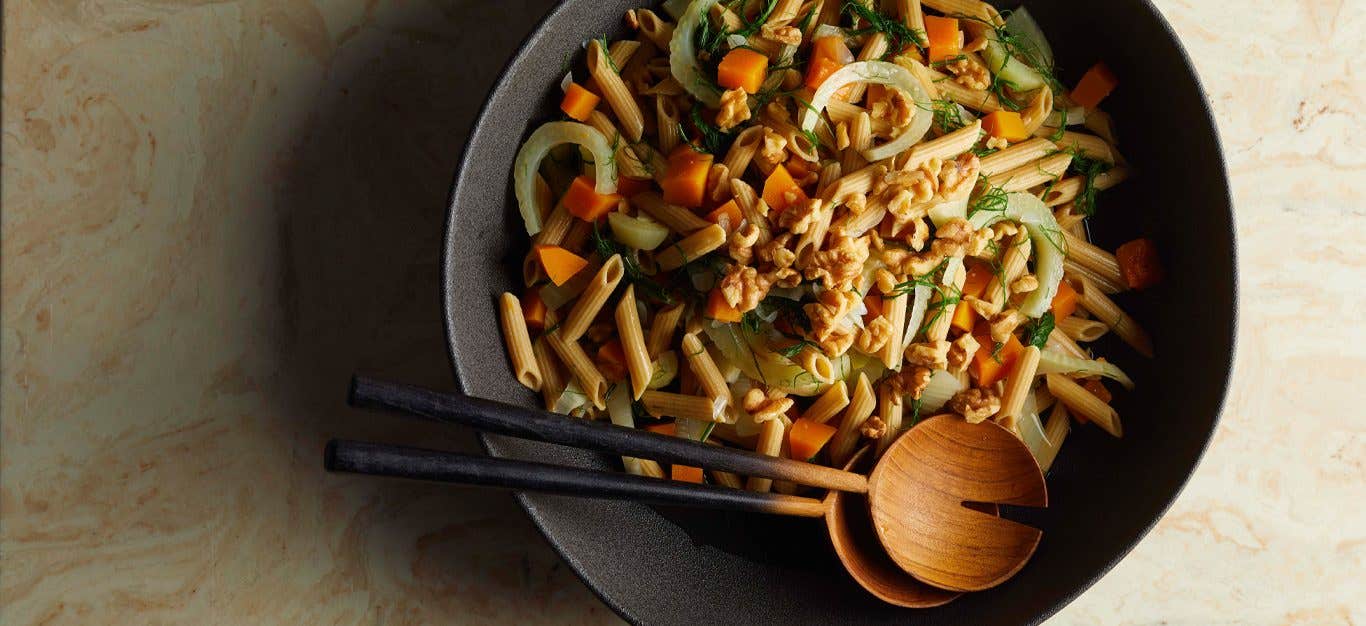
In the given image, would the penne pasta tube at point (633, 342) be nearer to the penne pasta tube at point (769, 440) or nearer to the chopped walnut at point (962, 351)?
the penne pasta tube at point (769, 440)

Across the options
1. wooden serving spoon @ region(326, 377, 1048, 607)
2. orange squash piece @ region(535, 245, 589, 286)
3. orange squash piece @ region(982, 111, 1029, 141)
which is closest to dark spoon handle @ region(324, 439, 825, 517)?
wooden serving spoon @ region(326, 377, 1048, 607)

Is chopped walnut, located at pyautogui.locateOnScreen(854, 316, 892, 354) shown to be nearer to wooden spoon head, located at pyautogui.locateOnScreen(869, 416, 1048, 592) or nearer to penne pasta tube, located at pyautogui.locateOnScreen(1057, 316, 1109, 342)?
wooden spoon head, located at pyautogui.locateOnScreen(869, 416, 1048, 592)

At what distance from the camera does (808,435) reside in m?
2.08

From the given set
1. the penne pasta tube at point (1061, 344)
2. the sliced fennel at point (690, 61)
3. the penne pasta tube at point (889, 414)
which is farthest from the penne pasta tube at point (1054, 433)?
the sliced fennel at point (690, 61)

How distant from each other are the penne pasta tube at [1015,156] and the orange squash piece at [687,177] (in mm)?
573

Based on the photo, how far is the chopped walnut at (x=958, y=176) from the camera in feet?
6.34

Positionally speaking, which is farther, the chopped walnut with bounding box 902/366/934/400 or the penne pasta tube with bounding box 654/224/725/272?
the chopped walnut with bounding box 902/366/934/400

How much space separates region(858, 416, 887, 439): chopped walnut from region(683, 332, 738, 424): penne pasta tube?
30 cm

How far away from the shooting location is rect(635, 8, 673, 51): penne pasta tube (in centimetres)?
207

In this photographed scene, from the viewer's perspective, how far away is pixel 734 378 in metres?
2.06

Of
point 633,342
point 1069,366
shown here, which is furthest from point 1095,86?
point 633,342

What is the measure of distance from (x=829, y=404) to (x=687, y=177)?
1.81 feet

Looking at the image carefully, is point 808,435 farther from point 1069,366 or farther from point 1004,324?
point 1069,366

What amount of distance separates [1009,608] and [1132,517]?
33 cm
